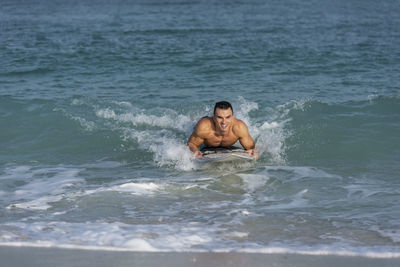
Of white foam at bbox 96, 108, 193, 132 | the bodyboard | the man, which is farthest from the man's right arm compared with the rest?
white foam at bbox 96, 108, 193, 132

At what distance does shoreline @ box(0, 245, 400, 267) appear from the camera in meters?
4.84

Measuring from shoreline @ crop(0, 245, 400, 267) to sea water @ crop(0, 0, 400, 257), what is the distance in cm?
15

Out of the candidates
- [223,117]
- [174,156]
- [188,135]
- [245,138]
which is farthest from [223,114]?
[188,135]

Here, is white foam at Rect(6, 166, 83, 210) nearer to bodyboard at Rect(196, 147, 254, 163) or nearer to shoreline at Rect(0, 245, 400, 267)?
shoreline at Rect(0, 245, 400, 267)

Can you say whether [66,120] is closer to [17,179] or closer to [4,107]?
[4,107]

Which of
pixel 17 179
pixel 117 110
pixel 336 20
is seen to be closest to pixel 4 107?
pixel 117 110

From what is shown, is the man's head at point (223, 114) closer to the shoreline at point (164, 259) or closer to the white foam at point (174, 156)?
the white foam at point (174, 156)

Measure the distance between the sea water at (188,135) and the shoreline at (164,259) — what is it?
0.15 m

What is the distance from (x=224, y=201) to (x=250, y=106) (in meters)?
5.46

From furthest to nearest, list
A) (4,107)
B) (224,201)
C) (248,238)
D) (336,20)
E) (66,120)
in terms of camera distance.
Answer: (336,20)
(4,107)
(66,120)
(224,201)
(248,238)

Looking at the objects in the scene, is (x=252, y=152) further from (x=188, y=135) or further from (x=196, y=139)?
(x=188, y=135)

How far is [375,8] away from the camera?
31312 millimetres

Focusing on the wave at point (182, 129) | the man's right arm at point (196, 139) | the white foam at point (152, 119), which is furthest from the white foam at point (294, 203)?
the white foam at point (152, 119)

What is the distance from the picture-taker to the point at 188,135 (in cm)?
1032
